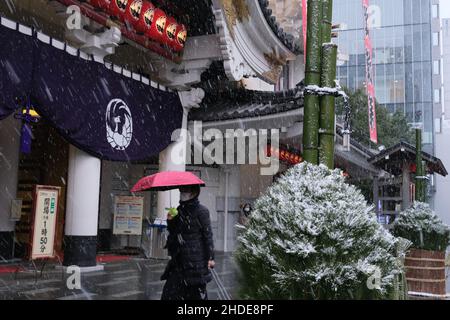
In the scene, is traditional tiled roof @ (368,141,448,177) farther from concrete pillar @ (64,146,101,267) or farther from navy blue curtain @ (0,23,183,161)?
concrete pillar @ (64,146,101,267)

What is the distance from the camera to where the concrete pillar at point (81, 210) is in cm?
984

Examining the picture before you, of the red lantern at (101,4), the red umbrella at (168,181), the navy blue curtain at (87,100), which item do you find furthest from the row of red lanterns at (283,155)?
the red umbrella at (168,181)

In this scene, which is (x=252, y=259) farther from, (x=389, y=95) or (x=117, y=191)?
(x=389, y=95)

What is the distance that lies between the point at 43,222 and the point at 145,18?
16.0 feet

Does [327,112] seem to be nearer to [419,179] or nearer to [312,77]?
[312,77]

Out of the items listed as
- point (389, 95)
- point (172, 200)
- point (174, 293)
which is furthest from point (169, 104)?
point (389, 95)

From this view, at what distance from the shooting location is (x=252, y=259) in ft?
13.2

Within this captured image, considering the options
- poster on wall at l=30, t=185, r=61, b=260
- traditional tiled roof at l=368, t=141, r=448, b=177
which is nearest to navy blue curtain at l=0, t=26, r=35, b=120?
poster on wall at l=30, t=185, r=61, b=260

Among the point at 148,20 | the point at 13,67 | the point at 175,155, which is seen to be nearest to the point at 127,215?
the point at 175,155

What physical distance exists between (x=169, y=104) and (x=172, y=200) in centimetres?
264

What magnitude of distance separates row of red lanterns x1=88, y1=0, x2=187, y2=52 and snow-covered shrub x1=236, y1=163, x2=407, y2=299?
6894mm

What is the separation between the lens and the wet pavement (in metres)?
7.47

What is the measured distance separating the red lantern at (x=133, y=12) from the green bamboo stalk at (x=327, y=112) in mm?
6413

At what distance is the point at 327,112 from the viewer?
456 centimetres
